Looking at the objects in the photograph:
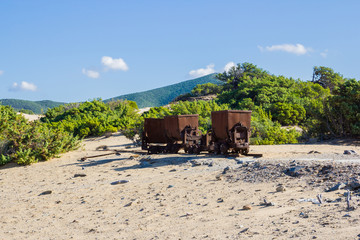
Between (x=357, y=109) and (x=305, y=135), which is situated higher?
(x=357, y=109)

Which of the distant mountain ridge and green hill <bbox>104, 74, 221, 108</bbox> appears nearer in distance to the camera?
the distant mountain ridge

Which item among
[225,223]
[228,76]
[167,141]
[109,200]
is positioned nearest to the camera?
[225,223]

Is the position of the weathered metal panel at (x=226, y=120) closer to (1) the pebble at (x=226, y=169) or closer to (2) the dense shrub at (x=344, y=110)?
(1) the pebble at (x=226, y=169)

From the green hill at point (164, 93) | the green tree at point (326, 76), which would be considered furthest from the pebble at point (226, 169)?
the green hill at point (164, 93)

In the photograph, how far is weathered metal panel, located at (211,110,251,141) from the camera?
35.6ft

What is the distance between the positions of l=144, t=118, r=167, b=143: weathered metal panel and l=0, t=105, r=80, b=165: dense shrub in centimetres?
355

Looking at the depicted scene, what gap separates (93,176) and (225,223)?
19.3 feet

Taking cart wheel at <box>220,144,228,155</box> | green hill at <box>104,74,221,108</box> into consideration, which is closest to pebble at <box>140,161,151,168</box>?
cart wheel at <box>220,144,228,155</box>

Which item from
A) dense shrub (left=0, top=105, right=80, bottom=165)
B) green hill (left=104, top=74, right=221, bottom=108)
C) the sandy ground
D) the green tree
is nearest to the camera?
the sandy ground

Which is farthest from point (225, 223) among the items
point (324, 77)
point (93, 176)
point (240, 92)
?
point (324, 77)

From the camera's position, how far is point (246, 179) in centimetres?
745

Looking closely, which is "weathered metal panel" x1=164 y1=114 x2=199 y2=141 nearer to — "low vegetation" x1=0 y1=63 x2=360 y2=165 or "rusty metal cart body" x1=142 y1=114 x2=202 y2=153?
"rusty metal cart body" x1=142 y1=114 x2=202 y2=153

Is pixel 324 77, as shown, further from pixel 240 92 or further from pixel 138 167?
pixel 138 167

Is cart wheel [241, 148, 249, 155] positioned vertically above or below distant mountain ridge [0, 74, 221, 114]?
below
